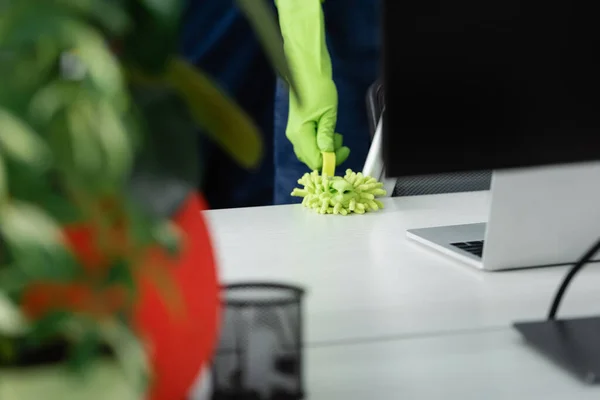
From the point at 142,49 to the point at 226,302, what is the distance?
0.26 m

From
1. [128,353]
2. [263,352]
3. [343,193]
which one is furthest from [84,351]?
[343,193]

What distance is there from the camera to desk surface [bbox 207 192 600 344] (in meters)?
0.72

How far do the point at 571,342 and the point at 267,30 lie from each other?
0.39 metres

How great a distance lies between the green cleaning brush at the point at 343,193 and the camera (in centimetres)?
119

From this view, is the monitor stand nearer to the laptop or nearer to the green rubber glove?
the laptop

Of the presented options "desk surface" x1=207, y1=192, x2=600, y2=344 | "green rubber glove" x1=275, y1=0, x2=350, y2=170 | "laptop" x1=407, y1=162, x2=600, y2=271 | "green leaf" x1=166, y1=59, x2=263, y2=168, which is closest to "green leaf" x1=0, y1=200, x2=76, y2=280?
"green leaf" x1=166, y1=59, x2=263, y2=168

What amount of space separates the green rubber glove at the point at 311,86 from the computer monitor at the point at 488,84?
1.08 metres

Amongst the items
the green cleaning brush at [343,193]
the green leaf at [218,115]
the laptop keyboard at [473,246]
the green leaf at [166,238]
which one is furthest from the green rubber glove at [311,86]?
the green leaf at [166,238]

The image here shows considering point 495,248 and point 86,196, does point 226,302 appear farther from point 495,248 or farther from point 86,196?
point 495,248

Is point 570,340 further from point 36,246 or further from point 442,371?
point 36,246

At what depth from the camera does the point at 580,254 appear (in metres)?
0.85

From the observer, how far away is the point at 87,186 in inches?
12.2

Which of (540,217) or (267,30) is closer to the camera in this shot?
(267,30)

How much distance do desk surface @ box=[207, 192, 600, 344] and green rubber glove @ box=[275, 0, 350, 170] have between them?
0.54 meters
